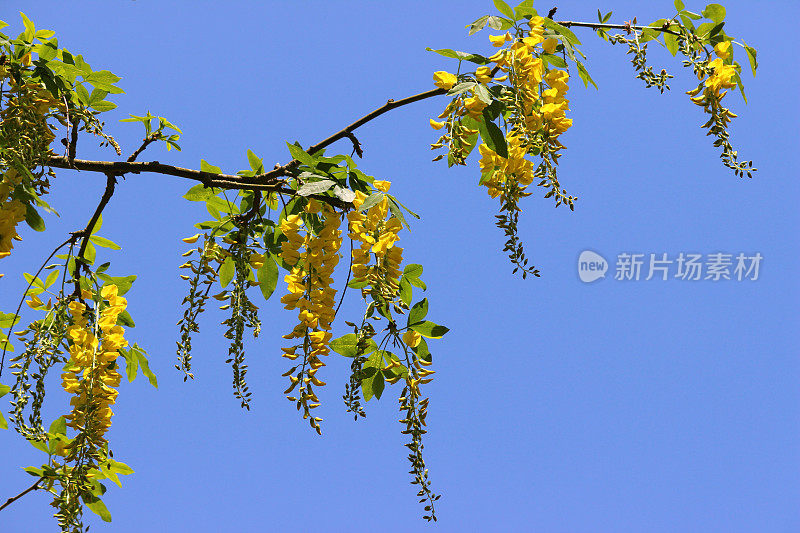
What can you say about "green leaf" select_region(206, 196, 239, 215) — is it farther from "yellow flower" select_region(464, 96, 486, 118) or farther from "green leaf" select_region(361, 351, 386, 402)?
"yellow flower" select_region(464, 96, 486, 118)

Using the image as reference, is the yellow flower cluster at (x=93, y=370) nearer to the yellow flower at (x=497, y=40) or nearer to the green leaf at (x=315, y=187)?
the green leaf at (x=315, y=187)

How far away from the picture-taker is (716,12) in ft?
6.03

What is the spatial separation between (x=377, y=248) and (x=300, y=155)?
1.26ft

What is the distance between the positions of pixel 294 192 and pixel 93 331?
628 millimetres

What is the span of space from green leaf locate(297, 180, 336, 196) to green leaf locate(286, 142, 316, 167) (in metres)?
0.12

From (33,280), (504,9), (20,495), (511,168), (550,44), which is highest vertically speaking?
(504,9)

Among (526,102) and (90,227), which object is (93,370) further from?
(526,102)

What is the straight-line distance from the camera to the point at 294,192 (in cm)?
176

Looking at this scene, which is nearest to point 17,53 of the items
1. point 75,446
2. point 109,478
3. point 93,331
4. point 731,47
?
point 93,331

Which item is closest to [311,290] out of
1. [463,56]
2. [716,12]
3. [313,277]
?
[313,277]

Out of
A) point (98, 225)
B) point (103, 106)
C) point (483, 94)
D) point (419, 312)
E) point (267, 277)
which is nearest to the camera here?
point (483, 94)

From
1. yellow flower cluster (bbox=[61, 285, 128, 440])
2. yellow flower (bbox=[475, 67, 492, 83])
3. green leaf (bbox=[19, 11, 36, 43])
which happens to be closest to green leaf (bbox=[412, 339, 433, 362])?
yellow flower (bbox=[475, 67, 492, 83])

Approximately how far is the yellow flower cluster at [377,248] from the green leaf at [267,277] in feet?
1.52

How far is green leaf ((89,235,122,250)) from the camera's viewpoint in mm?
2191
